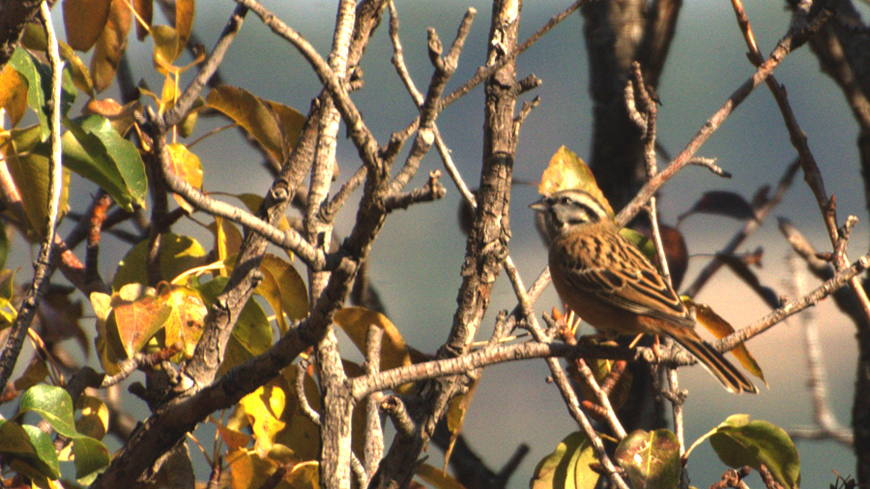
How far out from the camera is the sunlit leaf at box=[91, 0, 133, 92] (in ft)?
8.18

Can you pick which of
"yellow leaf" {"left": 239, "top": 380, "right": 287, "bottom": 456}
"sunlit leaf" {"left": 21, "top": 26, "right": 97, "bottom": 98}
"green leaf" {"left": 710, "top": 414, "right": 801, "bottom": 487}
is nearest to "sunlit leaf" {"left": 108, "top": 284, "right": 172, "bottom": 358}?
"yellow leaf" {"left": 239, "top": 380, "right": 287, "bottom": 456}

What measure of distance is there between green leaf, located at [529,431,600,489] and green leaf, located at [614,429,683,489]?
0.22 m

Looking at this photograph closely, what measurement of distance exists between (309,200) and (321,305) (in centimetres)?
58

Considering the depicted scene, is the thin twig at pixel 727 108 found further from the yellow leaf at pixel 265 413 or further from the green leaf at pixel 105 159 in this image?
the green leaf at pixel 105 159

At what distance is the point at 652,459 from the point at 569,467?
1.14 ft

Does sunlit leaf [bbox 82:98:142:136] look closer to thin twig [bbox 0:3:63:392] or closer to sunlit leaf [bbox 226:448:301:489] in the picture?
thin twig [bbox 0:3:63:392]

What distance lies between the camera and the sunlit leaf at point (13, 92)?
1936 mm

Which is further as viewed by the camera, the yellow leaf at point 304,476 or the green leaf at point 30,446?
the yellow leaf at point 304,476

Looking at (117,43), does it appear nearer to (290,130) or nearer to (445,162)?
(290,130)

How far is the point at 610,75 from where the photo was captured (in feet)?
13.0

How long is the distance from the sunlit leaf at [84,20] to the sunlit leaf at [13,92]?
37 cm

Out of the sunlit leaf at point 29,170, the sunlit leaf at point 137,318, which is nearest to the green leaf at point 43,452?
the sunlit leaf at point 137,318

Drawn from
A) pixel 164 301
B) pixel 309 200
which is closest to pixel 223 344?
pixel 164 301

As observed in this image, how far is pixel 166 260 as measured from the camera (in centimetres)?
237
